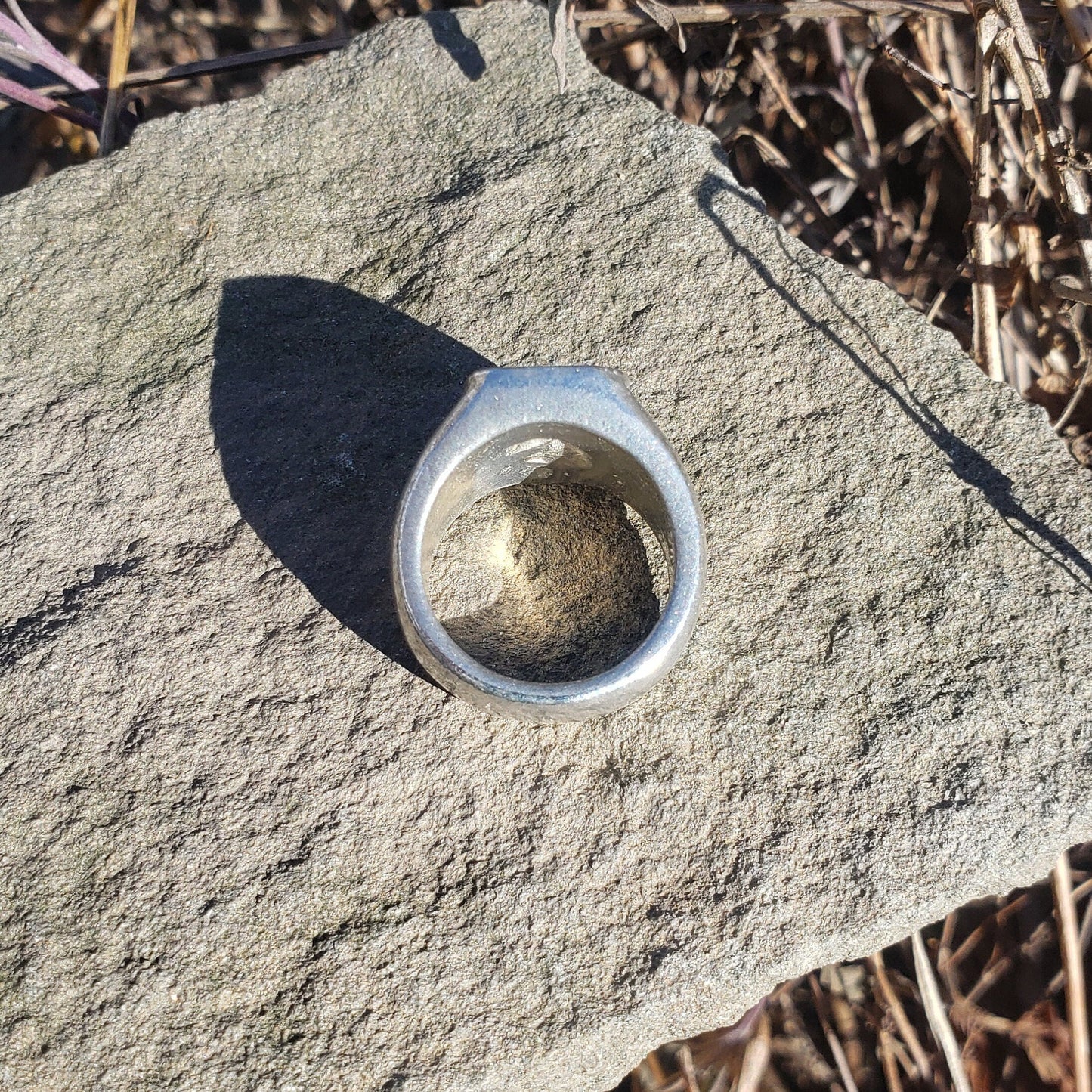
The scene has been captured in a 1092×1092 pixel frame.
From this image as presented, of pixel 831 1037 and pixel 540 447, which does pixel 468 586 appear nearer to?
pixel 540 447

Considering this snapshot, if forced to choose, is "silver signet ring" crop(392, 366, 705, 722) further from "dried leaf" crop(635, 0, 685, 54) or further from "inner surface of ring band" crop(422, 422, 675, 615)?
"dried leaf" crop(635, 0, 685, 54)

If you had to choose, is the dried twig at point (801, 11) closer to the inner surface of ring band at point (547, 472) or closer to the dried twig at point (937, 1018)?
the inner surface of ring band at point (547, 472)

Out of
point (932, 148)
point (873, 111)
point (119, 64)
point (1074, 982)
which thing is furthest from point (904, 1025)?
point (119, 64)

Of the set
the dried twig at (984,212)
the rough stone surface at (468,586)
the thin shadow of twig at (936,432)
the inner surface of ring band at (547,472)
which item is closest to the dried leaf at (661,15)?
the rough stone surface at (468,586)

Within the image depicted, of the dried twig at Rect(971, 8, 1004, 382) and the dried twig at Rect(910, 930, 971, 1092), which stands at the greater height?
the dried twig at Rect(971, 8, 1004, 382)

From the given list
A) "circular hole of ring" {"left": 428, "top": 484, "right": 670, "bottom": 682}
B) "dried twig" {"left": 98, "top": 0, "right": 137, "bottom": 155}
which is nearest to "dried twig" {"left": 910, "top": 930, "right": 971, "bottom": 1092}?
"circular hole of ring" {"left": 428, "top": 484, "right": 670, "bottom": 682}

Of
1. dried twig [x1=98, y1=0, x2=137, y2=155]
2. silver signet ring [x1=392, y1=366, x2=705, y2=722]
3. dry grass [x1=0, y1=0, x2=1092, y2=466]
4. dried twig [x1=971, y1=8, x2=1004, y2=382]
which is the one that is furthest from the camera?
dried twig [x1=98, y1=0, x2=137, y2=155]

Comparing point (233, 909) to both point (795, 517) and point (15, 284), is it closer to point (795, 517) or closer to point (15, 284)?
point (795, 517)
